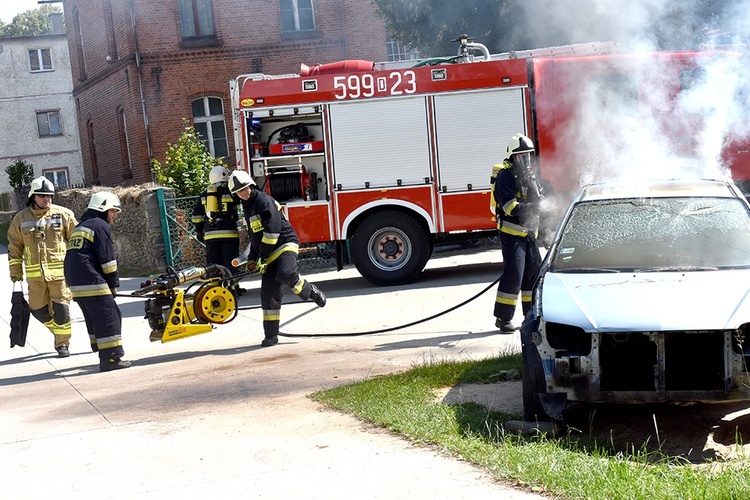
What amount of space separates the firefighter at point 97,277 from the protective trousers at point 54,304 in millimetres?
1069

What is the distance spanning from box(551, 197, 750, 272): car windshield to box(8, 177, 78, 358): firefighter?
5343 millimetres

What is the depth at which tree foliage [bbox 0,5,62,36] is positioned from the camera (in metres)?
80.6

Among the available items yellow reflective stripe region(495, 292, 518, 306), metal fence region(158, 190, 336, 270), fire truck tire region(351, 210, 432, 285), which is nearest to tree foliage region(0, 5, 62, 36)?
metal fence region(158, 190, 336, 270)

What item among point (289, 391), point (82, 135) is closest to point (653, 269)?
point (289, 391)

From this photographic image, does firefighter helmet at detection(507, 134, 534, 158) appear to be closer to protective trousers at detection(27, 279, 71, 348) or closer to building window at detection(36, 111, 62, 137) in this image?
protective trousers at detection(27, 279, 71, 348)

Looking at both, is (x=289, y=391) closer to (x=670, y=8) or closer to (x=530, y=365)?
(x=530, y=365)

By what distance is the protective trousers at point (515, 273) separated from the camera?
28.6 ft

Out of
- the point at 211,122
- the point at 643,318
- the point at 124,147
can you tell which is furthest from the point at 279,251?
the point at 124,147

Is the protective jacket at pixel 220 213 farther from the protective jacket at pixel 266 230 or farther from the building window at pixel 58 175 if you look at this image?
the building window at pixel 58 175

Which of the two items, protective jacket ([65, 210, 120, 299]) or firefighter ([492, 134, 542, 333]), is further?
firefighter ([492, 134, 542, 333])

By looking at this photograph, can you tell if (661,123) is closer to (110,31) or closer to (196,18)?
(196,18)

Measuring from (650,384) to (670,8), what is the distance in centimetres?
1248

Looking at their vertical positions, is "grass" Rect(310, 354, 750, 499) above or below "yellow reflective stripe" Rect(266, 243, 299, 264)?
below

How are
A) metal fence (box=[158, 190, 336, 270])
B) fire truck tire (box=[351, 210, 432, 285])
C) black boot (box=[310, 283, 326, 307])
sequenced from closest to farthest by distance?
1. black boot (box=[310, 283, 326, 307])
2. fire truck tire (box=[351, 210, 432, 285])
3. metal fence (box=[158, 190, 336, 270])
